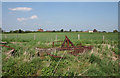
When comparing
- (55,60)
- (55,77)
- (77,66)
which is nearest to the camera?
(55,77)

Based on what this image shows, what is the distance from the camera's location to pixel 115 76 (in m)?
3.46

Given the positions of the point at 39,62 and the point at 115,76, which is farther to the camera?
the point at 39,62

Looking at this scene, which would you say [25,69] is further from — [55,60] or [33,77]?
[55,60]

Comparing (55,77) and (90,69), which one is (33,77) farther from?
(90,69)

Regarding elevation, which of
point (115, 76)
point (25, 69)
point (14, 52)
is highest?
point (14, 52)

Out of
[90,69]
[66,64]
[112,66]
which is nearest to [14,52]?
[66,64]

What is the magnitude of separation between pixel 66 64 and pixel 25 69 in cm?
140

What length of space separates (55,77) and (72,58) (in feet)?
4.35

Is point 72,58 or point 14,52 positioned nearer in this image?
point 72,58

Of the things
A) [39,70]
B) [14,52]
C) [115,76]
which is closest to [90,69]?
[115,76]

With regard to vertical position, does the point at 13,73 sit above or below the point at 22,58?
below

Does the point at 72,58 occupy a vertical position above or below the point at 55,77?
above

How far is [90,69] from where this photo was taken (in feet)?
11.8

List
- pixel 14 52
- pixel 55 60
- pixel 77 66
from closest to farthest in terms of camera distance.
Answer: pixel 77 66 < pixel 55 60 < pixel 14 52
